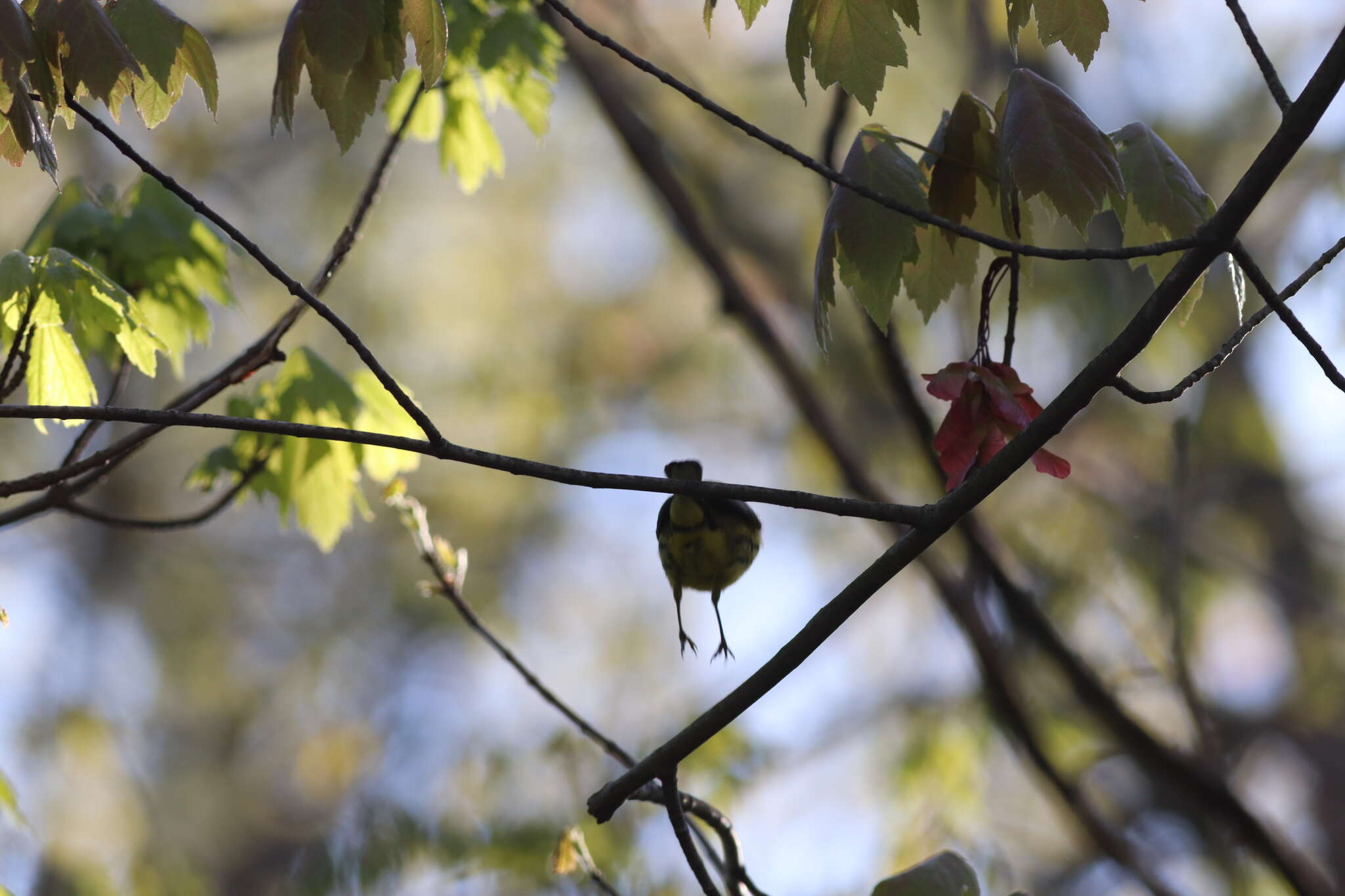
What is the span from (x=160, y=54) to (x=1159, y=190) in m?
1.25

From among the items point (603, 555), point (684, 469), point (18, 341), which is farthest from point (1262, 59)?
point (603, 555)

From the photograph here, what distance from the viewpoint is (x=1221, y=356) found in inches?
46.6

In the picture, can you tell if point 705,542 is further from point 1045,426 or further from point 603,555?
point 603,555

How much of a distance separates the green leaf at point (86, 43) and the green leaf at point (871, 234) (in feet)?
2.75

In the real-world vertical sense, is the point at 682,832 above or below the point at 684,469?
below

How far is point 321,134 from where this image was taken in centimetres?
756

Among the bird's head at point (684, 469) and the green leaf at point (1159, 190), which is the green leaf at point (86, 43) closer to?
the bird's head at point (684, 469)

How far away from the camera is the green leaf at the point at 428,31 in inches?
48.3

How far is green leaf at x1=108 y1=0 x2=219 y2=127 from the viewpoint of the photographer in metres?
1.27

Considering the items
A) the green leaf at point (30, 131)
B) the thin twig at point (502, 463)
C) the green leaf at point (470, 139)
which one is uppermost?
the green leaf at point (470, 139)

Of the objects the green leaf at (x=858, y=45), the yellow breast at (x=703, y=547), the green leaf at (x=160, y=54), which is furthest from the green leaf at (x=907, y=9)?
the green leaf at (x=160, y=54)

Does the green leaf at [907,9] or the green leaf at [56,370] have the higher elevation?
the green leaf at [907,9]

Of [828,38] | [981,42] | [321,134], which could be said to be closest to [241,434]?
[828,38]

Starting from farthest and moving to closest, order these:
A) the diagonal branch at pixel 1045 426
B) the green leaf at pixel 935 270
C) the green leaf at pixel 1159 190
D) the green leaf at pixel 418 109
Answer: the green leaf at pixel 418 109 < the green leaf at pixel 935 270 < the green leaf at pixel 1159 190 < the diagonal branch at pixel 1045 426
